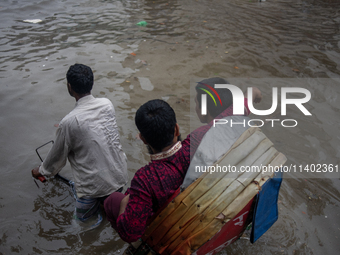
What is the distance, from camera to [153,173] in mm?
1656

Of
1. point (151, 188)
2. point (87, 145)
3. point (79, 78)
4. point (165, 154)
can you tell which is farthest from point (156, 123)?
point (79, 78)

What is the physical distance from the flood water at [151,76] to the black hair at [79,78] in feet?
4.96

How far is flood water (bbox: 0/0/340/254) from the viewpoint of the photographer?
2885mm

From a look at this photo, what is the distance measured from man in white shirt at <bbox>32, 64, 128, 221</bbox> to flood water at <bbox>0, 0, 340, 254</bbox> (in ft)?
2.36

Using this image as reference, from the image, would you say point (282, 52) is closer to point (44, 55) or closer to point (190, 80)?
point (190, 80)

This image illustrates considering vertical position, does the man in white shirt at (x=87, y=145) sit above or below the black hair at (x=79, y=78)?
below

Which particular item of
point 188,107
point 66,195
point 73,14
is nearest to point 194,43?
point 188,107

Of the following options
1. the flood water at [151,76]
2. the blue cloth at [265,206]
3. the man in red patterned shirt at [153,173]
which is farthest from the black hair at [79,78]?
the blue cloth at [265,206]

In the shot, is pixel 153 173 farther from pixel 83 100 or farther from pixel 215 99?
pixel 215 99

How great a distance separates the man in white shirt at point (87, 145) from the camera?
2.28 m

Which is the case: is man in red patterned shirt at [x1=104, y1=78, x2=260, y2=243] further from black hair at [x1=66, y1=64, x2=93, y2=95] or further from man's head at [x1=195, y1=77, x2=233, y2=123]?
man's head at [x1=195, y1=77, x2=233, y2=123]

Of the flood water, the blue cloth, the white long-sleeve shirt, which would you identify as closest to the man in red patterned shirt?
the blue cloth

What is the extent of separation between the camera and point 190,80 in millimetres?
5336

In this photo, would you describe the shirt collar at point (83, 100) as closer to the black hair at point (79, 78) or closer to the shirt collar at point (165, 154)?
the black hair at point (79, 78)
